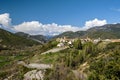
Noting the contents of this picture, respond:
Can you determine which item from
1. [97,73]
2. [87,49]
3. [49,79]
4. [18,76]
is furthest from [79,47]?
[97,73]

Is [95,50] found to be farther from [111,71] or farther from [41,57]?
[111,71]

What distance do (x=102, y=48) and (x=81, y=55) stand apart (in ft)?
72.1

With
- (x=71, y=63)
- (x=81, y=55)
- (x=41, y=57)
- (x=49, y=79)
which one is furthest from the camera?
(x=41, y=57)

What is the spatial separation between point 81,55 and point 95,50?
15180mm

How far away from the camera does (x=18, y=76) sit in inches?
5202

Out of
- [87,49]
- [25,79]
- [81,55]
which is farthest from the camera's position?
[87,49]

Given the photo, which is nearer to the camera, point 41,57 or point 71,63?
point 71,63

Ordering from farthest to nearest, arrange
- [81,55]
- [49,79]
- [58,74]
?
1. [81,55]
2. [49,79]
3. [58,74]

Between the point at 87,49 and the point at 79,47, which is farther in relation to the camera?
the point at 79,47

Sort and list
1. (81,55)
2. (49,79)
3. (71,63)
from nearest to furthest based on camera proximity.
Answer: (49,79) → (71,63) → (81,55)

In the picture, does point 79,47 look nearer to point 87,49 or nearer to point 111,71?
point 87,49

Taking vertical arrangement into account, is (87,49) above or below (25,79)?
above

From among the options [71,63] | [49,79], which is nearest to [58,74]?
[49,79]

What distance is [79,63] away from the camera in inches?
6043
